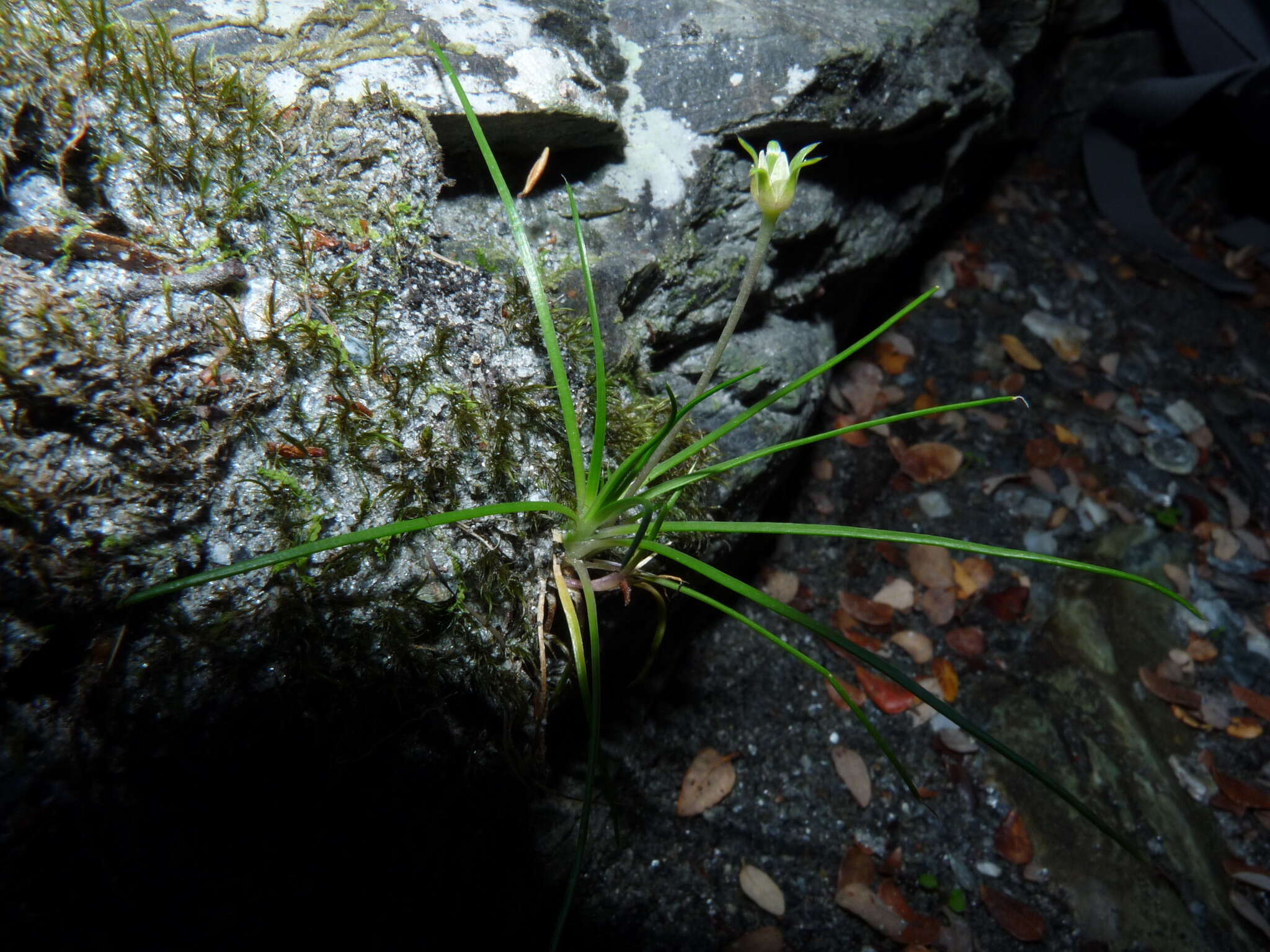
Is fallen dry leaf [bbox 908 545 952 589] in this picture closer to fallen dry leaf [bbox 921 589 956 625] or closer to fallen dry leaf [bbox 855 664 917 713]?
fallen dry leaf [bbox 921 589 956 625]

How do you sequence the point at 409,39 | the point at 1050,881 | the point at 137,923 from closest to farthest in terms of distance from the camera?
the point at 137,923, the point at 409,39, the point at 1050,881

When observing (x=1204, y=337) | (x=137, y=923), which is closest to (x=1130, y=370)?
(x=1204, y=337)

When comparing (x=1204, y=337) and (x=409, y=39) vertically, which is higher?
(x=409, y=39)

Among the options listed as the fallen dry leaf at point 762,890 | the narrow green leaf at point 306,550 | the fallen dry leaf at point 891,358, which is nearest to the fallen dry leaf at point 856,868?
the fallen dry leaf at point 762,890

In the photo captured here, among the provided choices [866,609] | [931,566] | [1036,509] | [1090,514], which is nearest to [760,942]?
[866,609]

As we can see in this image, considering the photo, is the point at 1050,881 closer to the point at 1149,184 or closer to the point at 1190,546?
the point at 1190,546

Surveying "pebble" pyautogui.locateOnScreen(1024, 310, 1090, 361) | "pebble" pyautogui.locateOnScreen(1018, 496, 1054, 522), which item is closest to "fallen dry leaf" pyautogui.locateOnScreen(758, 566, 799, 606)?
"pebble" pyautogui.locateOnScreen(1018, 496, 1054, 522)

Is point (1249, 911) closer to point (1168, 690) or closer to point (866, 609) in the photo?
point (1168, 690)
